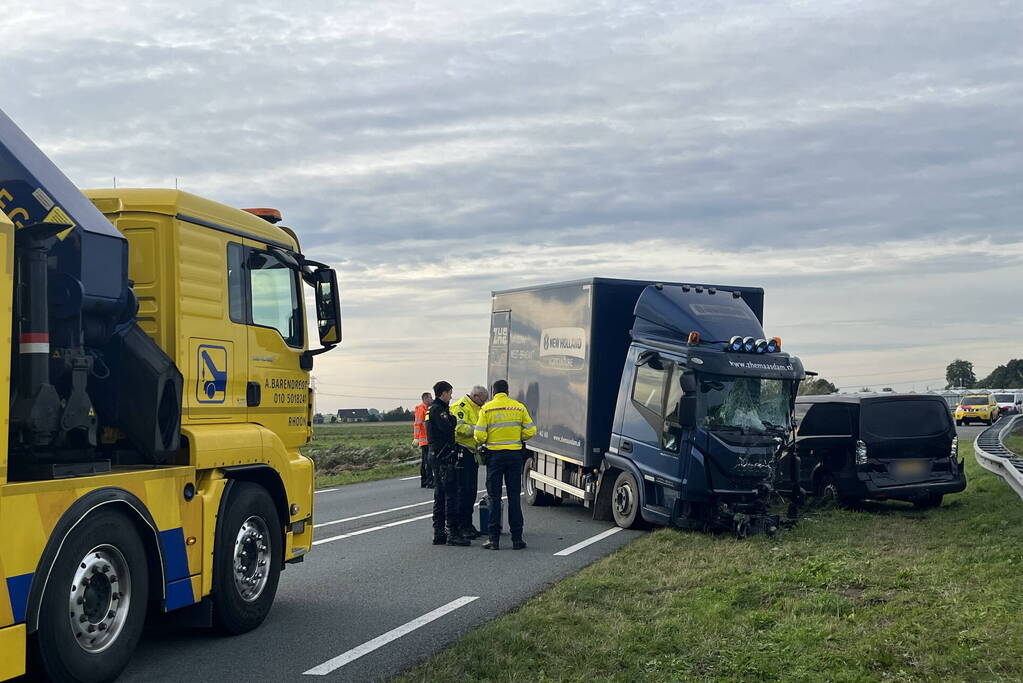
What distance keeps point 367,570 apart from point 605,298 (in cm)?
546

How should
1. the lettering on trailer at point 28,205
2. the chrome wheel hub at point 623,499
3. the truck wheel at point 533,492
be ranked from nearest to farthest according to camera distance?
Answer: the lettering on trailer at point 28,205
the chrome wheel hub at point 623,499
the truck wheel at point 533,492

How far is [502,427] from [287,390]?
3.93 meters

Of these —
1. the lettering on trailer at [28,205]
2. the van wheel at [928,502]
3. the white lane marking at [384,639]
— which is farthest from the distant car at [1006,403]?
the lettering on trailer at [28,205]

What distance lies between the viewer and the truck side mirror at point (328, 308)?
9.02 meters

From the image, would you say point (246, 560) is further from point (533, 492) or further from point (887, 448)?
point (887, 448)

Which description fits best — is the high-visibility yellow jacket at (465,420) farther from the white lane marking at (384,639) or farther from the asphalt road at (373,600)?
the white lane marking at (384,639)

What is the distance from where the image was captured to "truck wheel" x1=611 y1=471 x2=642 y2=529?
45.1 ft

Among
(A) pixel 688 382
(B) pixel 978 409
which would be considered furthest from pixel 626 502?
(B) pixel 978 409

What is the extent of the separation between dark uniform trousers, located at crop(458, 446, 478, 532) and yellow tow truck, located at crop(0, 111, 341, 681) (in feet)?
12.7

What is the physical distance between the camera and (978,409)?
2234 inches

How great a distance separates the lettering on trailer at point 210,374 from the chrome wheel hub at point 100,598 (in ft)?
4.99

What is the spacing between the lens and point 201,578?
7180mm

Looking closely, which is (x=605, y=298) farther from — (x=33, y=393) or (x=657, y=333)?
(x=33, y=393)

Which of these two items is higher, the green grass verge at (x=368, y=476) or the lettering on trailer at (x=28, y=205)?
the lettering on trailer at (x=28, y=205)
